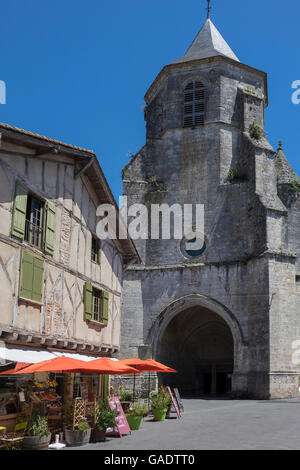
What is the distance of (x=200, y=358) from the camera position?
30406 mm

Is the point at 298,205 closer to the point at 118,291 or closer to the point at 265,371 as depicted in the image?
the point at 265,371

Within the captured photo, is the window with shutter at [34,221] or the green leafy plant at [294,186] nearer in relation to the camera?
the window with shutter at [34,221]

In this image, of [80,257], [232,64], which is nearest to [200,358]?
[232,64]

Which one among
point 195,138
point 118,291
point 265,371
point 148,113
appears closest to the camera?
point 118,291

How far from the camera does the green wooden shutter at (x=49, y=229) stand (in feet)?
38.5

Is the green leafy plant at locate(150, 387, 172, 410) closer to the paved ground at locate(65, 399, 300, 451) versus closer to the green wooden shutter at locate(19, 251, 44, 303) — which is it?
the paved ground at locate(65, 399, 300, 451)

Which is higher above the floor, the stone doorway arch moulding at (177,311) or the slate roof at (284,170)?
the slate roof at (284,170)

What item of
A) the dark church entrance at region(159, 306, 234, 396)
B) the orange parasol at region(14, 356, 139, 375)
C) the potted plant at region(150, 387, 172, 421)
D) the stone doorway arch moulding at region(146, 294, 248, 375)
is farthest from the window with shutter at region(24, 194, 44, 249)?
the dark church entrance at region(159, 306, 234, 396)

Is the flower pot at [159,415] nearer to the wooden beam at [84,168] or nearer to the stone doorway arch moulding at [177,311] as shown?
the wooden beam at [84,168]

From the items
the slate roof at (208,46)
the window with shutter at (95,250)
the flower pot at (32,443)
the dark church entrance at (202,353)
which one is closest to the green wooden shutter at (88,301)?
the window with shutter at (95,250)

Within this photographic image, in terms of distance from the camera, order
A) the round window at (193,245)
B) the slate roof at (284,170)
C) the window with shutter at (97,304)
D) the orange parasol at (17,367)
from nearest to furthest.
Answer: the orange parasol at (17,367) → the window with shutter at (97,304) → the round window at (193,245) → the slate roof at (284,170)

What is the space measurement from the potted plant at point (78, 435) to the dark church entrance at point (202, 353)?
60.9 ft

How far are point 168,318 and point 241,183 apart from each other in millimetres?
7705

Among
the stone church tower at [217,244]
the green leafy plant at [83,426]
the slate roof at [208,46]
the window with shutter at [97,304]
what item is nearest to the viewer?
the green leafy plant at [83,426]
